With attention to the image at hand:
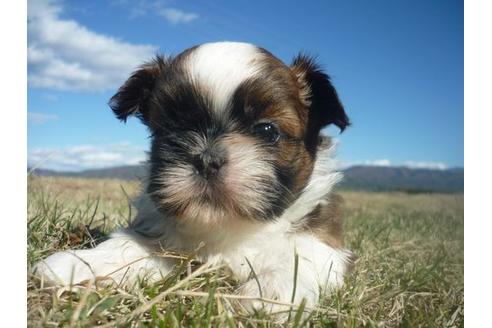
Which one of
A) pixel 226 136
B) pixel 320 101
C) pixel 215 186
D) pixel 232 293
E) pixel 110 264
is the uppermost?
pixel 320 101

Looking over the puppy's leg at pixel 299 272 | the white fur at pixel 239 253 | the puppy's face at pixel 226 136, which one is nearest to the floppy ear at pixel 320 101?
the puppy's face at pixel 226 136

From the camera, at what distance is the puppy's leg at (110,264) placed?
2.05 meters

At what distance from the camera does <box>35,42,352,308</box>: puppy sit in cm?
213

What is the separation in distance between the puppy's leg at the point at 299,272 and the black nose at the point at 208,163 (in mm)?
479

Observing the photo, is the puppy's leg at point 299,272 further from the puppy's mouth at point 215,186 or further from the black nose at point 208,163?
the black nose at point 208,163

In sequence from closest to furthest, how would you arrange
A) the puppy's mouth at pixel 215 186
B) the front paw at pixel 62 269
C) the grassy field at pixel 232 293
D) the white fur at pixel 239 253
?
the grassy field at pixel 232 293, the front paw at pixel 62 269, the puppy's mouth at pixel 215 186, the white fur at pixel 239 253

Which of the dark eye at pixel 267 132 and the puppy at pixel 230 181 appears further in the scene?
the dark eye at pixel 267 132

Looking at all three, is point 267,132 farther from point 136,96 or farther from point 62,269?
point 62,269

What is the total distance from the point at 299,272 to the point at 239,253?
0.30 metres

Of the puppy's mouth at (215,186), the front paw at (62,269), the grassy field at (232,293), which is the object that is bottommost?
the grassy field at (232,293)

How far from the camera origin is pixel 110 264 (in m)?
2.26

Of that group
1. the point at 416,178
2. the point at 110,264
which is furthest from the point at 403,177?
the point at 110,264
